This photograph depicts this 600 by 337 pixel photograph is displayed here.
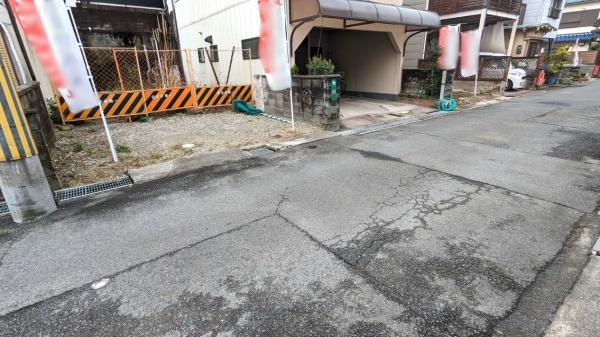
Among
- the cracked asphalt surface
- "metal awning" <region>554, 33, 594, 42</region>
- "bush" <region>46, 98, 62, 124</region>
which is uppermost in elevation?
"metal awning" <region>554, 33, 594, 42</region>

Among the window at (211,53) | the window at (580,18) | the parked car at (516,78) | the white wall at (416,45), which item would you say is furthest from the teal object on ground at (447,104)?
the window at (580,18)

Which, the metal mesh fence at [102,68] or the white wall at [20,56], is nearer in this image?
the white wall at [20,56]

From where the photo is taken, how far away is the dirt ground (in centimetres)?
497

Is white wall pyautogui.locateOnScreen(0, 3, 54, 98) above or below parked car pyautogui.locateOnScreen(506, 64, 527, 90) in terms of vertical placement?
above

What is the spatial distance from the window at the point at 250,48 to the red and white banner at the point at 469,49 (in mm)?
7667

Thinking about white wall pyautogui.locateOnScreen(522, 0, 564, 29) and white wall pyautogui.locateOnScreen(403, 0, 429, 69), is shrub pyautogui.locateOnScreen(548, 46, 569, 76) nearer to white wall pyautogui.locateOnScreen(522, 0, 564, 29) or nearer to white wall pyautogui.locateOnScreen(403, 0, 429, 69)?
white wall pyautogui.locateOnScreen(522, 0, 564, 29)

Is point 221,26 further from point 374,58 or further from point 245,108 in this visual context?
point 374,58

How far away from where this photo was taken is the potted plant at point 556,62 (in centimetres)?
1591

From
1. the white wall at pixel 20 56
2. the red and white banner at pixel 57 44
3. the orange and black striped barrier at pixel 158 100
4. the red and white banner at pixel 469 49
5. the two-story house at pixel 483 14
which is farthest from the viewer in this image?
the two-story house at pixel 483 14

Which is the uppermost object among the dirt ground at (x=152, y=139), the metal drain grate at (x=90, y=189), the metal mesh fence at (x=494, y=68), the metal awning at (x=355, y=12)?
the metal awning at (x=355, y=12)

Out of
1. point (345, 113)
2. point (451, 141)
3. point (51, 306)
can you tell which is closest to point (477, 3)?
point (345, 113)

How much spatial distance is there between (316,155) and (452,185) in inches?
92.0

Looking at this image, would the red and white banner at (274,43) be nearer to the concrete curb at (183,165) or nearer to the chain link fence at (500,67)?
the concrete curb at (183,165)

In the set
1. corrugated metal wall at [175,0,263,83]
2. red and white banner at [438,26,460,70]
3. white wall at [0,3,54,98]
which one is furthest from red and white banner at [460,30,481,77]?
white wall at [0,3,54,98]
